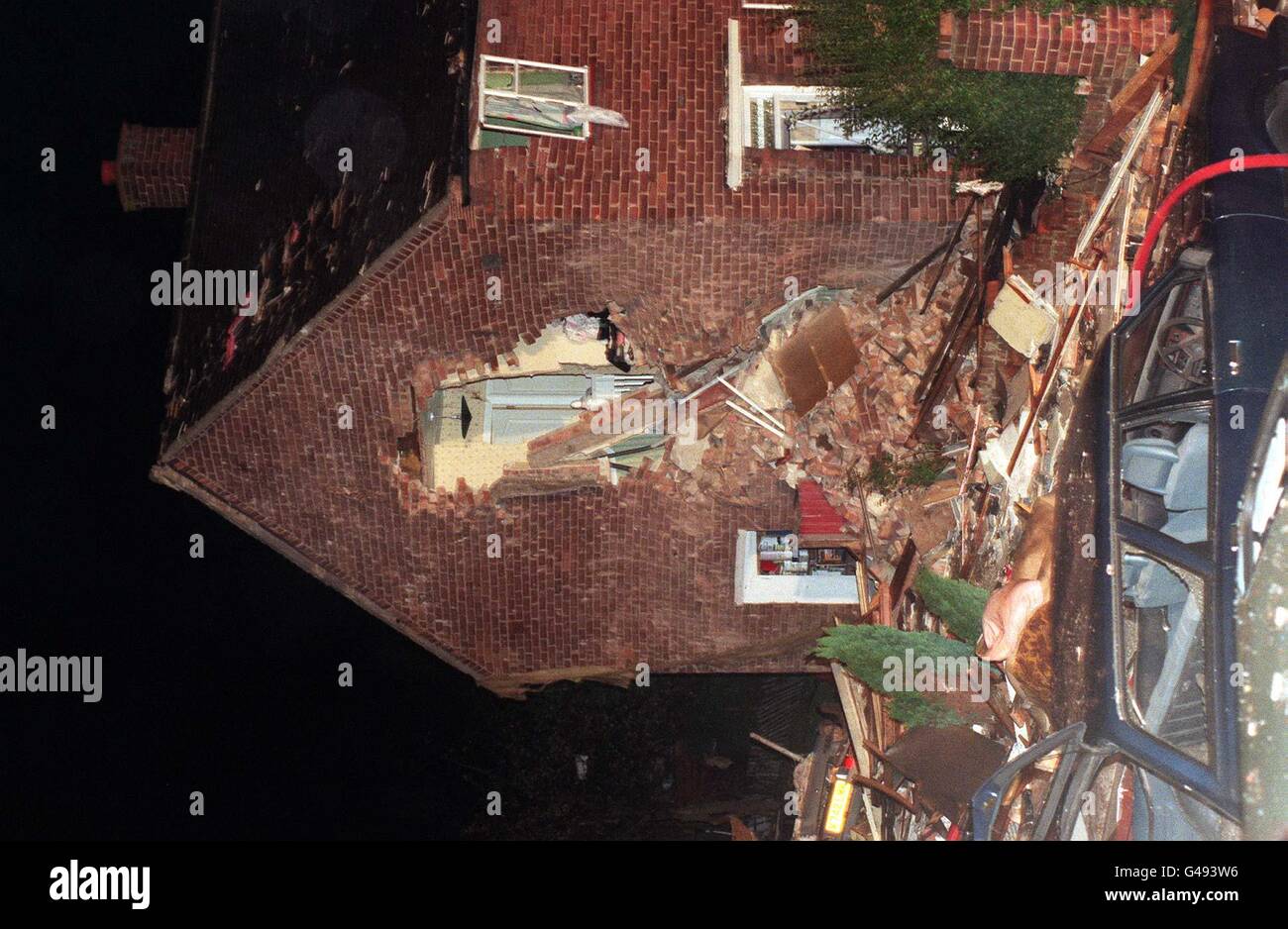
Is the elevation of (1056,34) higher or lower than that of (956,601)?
→ higher

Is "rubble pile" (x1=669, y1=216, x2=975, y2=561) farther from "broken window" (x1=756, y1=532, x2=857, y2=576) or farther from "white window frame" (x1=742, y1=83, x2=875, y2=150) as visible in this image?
"white window frame" (x1=742, y1=83, x2=875, y2=150)

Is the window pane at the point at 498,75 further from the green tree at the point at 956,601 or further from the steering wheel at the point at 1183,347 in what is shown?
the steering wheel at the point at 1183,347

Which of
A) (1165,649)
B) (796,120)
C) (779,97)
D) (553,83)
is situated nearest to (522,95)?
(553,83)

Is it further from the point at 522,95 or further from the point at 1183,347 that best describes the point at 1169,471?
the point at 522,95

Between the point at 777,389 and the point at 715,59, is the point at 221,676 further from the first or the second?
the point at 715,59

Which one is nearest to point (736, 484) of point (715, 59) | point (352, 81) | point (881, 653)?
point (881, 653)

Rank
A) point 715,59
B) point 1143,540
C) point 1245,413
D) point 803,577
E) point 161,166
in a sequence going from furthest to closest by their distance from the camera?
point 161,166, point 803,577, point 715,59, point 1143,540, point 1245,413

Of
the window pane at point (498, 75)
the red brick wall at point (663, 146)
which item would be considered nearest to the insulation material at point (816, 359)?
the red brick wall at point (663, 146)
